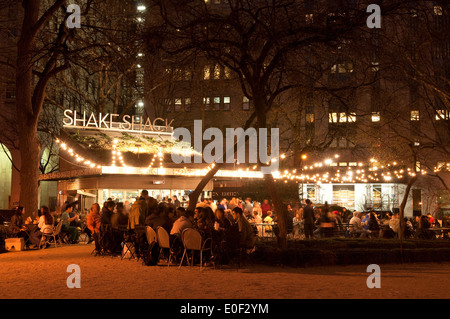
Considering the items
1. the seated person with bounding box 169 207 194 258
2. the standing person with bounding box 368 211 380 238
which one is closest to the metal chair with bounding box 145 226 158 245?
the seated person with bounding box 169 207 194 258

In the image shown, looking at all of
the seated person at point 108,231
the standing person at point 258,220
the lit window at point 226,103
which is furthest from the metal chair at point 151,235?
the lit window at point 226,103

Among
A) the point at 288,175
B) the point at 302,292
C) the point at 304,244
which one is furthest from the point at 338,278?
the point at 288,175

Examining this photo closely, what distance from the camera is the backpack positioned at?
43.5ft

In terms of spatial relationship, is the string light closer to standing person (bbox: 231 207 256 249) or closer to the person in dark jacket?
the person in dark jacket

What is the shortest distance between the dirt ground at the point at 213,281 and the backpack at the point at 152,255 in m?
0.31

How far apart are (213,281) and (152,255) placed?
316cm

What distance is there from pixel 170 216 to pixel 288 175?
717 inches

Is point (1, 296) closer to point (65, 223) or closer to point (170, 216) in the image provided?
point (170, 216)

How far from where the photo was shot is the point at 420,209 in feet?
154

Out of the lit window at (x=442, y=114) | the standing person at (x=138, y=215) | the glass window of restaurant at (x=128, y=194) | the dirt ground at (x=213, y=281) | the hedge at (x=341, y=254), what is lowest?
the dirt ground at (x=213, y=281)

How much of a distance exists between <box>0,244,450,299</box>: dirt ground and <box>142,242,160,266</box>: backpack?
31 centimetres

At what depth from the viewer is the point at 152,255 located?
1337cm

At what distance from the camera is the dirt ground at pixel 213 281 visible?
902cm

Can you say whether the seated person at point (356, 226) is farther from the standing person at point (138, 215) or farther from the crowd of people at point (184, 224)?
the standing person at point (138, 215)
